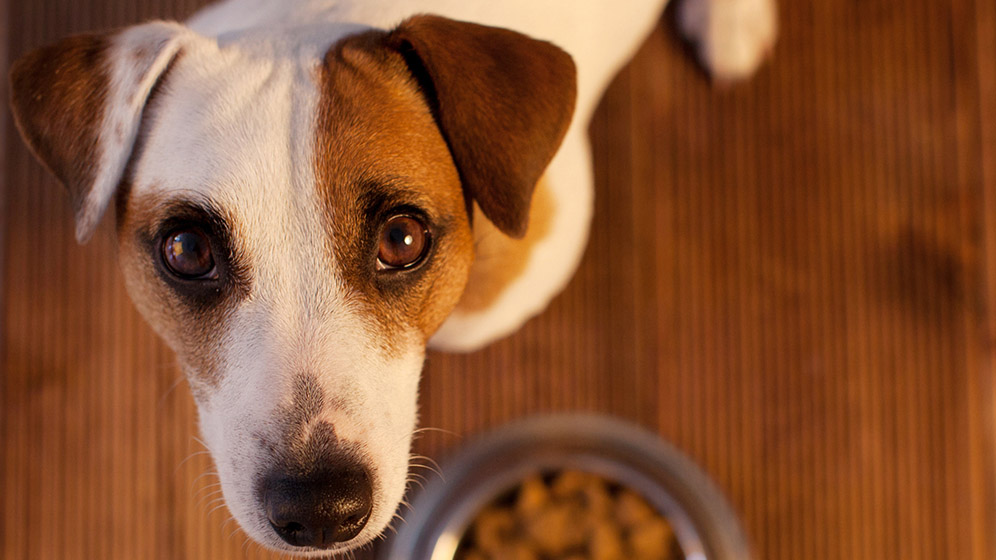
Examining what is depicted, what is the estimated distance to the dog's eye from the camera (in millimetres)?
907

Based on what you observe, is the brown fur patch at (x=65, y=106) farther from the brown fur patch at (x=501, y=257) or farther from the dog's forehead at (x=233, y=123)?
the brown fur patch at (x=501, y=257)

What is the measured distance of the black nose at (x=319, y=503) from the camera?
2.85ft

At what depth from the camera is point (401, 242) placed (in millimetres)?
934

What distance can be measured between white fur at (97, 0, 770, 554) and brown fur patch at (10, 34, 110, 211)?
0.03m

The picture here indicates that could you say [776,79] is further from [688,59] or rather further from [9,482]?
[9,482]

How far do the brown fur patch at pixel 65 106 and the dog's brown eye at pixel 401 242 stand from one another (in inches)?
15.7

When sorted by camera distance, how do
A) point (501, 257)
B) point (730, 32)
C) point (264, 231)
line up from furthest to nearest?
point (730, 32), point (501, 257), point (264, 231)

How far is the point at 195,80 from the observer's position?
0.96 meters

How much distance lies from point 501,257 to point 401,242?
36cm

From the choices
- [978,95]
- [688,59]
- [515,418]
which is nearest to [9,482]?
[515,418]

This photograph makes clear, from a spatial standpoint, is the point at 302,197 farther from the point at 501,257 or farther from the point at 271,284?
the point at 501,257

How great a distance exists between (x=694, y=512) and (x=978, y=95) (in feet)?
4.07

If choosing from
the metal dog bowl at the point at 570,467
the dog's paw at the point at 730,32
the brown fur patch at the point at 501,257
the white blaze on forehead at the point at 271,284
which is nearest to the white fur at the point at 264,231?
the white blaze on forehead at the point at 271,284

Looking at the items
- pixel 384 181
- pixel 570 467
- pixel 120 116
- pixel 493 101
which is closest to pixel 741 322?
pixel 570 467
